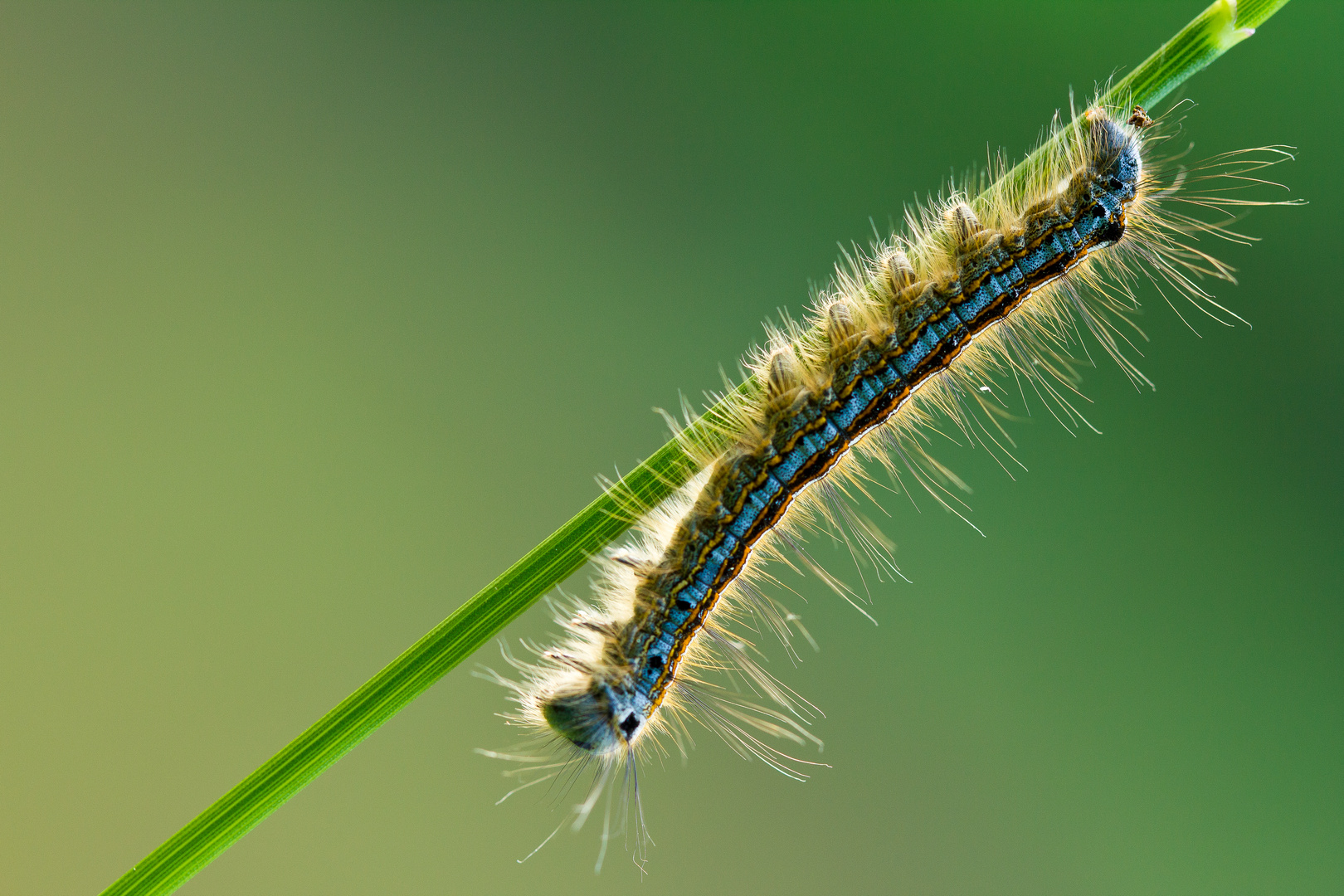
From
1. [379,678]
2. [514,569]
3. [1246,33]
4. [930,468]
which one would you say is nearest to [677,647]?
[514,569]

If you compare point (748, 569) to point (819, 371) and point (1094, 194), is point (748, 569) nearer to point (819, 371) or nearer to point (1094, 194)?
point (819, 371)

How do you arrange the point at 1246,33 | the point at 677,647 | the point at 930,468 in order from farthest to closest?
the point at 930,468, the point at 677,647, the point at 1246,33

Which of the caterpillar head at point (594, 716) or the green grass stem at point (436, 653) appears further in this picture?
the caterpillar head at point (594, 716)

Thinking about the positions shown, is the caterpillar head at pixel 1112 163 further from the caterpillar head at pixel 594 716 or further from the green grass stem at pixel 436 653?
the caterpillar head at pixel 594 716

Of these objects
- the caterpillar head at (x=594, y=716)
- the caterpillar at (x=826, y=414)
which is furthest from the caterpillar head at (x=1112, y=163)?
the caterpillar head at (x=594, y=716)

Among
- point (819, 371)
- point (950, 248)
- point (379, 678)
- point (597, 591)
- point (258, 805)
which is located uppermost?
point (950, 248)

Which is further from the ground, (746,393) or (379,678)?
(746,393)

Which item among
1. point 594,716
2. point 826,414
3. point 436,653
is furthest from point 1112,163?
point 436,653

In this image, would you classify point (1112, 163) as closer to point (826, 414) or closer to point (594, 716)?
point (826, 414)
